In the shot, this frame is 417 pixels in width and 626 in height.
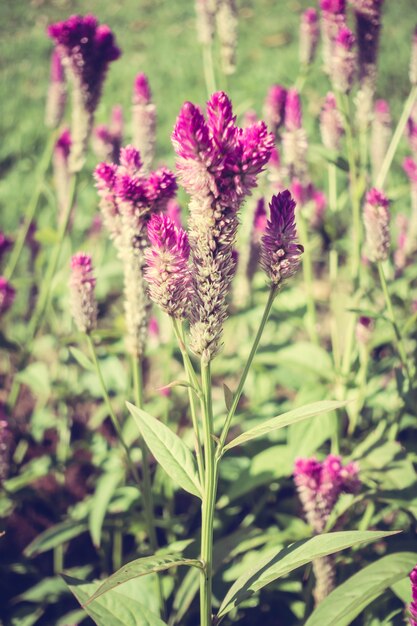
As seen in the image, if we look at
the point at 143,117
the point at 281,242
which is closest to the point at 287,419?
the point at 281,242

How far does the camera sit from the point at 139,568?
110 centimetres

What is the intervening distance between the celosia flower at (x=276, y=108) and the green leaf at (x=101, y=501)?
4.81 ft

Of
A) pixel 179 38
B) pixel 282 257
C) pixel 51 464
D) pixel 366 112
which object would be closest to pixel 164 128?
pixel 179 38

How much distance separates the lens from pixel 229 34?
2305 mm

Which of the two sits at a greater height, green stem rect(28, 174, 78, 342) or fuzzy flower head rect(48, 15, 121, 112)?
fuzzy flower head rect(48, 15, 121, 112)

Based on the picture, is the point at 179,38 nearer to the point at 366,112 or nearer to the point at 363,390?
the point at 366,112

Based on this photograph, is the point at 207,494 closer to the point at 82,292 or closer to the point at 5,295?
the point at 82,292

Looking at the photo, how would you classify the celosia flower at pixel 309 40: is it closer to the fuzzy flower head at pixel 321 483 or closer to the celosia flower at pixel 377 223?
the celosia flower at pixel 377 223

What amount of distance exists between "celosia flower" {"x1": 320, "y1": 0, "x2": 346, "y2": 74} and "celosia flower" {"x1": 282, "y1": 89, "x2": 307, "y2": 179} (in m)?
0.16

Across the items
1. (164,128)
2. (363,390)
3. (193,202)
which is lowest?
(363,390)

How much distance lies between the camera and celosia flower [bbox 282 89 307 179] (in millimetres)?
2041

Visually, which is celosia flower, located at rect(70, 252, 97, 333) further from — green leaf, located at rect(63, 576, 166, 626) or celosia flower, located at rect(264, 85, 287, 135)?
celosia flower, located at rect(264, 85, 287, 135)

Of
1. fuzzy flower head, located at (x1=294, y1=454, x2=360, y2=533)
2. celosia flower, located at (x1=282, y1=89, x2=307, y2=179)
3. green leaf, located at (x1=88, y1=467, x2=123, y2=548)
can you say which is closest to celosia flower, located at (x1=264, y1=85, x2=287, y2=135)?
celosia flower, located at (x1=282, y1=89, x2=307, y2=179)

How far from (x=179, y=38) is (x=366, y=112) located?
687 centimetres
